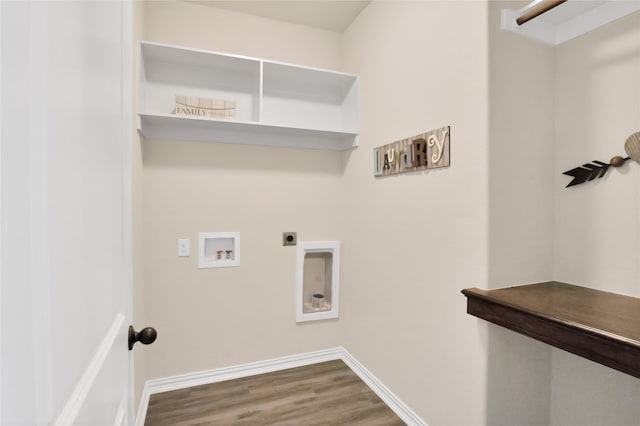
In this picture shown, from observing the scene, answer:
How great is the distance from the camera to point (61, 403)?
421mm

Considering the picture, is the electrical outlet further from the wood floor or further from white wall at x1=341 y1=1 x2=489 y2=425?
the wood floor

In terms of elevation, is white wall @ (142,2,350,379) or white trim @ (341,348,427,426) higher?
white wall @ (142,2,350,379)

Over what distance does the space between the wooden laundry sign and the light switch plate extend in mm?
1453

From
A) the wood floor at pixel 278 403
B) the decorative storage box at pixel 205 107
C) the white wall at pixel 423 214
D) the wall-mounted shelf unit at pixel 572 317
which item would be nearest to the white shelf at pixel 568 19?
the white wall at pixel 423 214

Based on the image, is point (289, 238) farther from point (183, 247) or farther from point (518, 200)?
point (518, 200)

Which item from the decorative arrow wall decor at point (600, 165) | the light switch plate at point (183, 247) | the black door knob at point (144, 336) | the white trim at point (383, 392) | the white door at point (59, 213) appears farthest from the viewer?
the light switch plate at point (183, 247)

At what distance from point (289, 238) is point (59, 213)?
6.85 feet

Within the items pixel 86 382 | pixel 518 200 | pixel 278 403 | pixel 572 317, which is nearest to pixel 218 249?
pixel 278 403

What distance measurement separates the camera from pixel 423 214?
5.75 ft

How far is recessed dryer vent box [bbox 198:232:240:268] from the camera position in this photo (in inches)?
89.3

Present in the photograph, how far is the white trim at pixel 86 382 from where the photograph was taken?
0.43 m

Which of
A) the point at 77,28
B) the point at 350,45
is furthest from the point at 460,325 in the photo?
the point at 350,45

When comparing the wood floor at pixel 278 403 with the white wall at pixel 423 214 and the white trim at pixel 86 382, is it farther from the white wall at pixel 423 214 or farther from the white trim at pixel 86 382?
the white trim at pixel 86 382

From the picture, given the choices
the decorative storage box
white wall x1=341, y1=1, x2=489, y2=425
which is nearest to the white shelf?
white wall x1=341, y1=1, x2=489, y2=425
